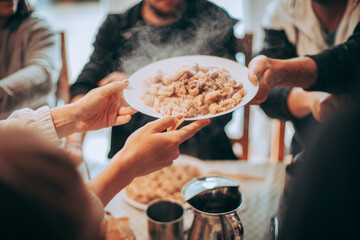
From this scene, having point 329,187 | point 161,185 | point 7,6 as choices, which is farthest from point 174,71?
point 7,6

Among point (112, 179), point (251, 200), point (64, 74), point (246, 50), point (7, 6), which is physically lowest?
point (251, 200)

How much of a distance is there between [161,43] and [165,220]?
1.17 metres

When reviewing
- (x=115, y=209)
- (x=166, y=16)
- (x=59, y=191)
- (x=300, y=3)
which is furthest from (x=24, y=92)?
(x=300, y=3)

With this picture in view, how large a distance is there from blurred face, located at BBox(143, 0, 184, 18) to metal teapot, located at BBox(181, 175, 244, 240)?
1.30 metres

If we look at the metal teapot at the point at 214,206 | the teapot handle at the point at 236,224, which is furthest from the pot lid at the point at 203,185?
the teapot handle at the point at 236,224

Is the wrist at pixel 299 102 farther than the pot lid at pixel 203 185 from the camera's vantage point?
Yes

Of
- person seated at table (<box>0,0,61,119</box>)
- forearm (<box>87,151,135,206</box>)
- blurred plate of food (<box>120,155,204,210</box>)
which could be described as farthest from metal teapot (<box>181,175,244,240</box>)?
person seated at table (<box>0,0,61,119</box>)

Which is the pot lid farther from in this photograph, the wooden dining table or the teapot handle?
the wooden dining table

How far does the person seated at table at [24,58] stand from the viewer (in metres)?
1.17

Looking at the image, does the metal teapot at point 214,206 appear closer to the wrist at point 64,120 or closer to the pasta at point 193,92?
the pasta at point 193,92

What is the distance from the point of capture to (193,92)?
1.06m

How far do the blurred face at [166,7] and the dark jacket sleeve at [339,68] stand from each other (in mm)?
968

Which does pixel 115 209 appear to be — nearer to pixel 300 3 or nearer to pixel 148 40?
pixel 148 40

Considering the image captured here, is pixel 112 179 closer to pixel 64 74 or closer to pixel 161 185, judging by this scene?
pixel 161 185
